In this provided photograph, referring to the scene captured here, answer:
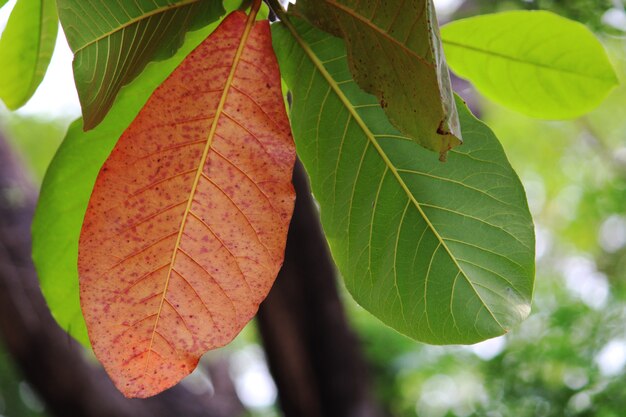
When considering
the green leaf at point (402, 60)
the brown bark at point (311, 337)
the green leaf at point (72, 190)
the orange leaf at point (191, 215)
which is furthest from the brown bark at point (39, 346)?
the green leaf at point (402, 60)

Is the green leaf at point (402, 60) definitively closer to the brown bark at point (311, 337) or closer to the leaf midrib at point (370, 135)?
the leaf midrib at point (370, 135)

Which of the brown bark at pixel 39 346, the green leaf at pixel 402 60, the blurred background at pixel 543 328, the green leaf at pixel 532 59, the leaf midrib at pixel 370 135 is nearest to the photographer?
the green leaf at pixel 402 60

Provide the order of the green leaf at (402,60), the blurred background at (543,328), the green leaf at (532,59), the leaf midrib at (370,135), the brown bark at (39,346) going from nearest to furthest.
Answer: the green leaf at (402,60), the leaf midrib at (370,135), the green leaf at (532,59), the blurred background at (543,328), the brown bark at (39,346)

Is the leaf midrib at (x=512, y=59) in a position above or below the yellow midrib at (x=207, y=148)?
above

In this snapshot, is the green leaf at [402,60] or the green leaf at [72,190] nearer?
the green leaf at [402,60]

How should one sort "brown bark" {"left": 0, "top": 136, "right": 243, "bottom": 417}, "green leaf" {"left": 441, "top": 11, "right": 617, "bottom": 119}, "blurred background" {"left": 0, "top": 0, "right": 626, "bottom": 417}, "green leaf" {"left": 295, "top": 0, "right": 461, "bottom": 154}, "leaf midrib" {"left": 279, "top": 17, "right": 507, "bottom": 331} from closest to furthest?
1. "green leaf" {"left": 295, "top": 0, "right": 461, "bottom": 154}
2. "leaf midrib" {"left": 279, "top": 17, "right": 507, "bottom": 331}
3. "green leaf" {"left": 441, "top": 11, "right": 617, "bottom": 119}
4. "blurred background" {"left": 0, "top": 0, "right": 626, "bottom": 417}
5. "brown bark" {"left": 0, "top": 136, "right": 243, "bottom": 417}

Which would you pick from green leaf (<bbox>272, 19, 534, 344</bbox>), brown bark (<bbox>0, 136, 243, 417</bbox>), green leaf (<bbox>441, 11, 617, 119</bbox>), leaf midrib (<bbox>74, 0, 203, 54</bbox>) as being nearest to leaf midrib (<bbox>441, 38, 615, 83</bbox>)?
green leaf (<bbox>441, 11, 617, 119</bbox>)

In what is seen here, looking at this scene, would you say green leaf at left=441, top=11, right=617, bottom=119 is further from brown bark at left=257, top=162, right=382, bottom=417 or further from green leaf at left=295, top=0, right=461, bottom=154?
brown bark at left=257, top=162, right=382, bottom=417
